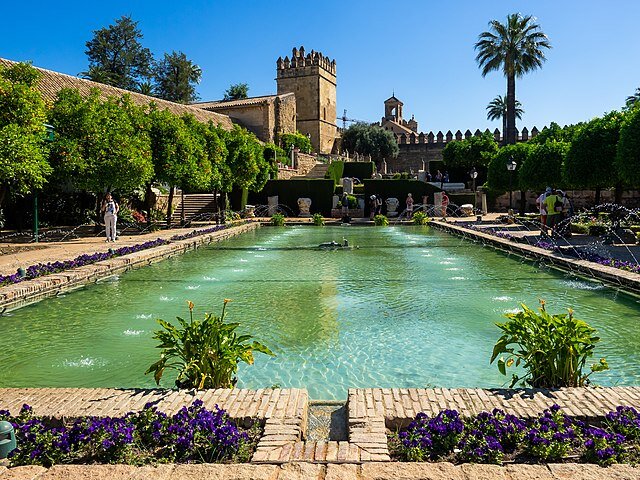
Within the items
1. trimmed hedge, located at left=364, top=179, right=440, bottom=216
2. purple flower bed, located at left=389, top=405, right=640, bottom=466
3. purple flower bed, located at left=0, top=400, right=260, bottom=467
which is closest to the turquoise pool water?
purple flower bed, located at left=389, top=405, right=640, bottom=466

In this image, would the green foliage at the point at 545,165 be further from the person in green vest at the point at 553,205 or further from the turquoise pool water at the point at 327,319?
the turquoise pool water at the point at 327,319

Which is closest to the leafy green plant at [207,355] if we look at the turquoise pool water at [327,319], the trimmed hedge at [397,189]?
the turquoise pool water at [327,319]

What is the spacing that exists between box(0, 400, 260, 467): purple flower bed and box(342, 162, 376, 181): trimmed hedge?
4415 centimetres

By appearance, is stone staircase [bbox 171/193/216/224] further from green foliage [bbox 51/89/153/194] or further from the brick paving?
the brick paving

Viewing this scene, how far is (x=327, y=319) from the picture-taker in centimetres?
688

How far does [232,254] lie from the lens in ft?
46.7

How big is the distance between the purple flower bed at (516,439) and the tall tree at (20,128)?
11.1 m

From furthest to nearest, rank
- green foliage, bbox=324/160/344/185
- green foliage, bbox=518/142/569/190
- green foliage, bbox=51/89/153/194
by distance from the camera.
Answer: green foliage, bbox=324/160/344/185
green foliage, bbox=518/142/569/190
green foliage, bbox=51/89/153/194

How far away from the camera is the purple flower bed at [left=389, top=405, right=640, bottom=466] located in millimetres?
2809

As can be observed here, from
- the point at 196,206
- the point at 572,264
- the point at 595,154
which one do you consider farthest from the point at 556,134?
the point at 572,264

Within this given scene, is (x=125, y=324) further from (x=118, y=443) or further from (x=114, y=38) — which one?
(x=114, y=38)

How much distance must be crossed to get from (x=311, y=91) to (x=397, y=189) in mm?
35827

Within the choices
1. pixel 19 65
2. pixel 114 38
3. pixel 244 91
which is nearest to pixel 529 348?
pixel 19 65

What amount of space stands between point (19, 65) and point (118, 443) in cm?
1401
